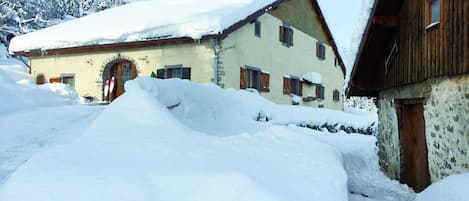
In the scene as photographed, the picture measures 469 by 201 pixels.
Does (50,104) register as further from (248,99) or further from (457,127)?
(457,127)

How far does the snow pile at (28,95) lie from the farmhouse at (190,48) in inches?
138

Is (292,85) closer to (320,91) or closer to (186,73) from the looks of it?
(320,91)

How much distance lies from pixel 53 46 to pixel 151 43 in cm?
511

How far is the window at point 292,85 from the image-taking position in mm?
19031

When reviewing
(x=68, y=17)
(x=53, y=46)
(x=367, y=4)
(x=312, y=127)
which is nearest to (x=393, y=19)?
(x=367, y=4)

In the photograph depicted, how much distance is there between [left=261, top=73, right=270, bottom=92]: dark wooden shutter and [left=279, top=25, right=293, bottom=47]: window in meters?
2.61

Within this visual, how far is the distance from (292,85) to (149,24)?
798 centimetres

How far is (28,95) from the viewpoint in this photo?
11156mm

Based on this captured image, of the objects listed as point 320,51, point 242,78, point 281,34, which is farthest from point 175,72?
point 320,51

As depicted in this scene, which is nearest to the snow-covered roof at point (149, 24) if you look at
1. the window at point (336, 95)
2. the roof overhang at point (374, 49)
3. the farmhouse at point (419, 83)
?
the roof overhang at point (374, 49)

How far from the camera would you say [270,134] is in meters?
7.62

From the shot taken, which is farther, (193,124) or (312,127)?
(312,127)

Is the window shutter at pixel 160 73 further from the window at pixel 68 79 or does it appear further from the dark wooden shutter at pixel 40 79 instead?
the dark wooden shutter at pixel 40 79

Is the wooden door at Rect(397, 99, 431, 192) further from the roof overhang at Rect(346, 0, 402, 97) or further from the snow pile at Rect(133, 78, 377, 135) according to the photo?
the snow pile at Rect(133, 78, 377, 135)
